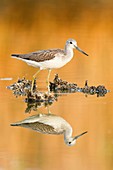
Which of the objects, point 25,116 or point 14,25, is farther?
point 14,25

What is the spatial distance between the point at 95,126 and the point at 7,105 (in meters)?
2.05

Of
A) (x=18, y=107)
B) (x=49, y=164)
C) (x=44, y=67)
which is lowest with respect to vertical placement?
(x=49, y=164)

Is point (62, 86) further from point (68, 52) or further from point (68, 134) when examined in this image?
point (68, 134)

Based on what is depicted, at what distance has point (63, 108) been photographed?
11055 millimetres

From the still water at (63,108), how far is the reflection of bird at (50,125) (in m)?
0.10

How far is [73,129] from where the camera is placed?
9.63 metres

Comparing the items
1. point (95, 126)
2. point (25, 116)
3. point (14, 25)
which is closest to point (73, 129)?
point (95, 126)

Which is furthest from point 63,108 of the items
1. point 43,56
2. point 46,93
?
point 43,56

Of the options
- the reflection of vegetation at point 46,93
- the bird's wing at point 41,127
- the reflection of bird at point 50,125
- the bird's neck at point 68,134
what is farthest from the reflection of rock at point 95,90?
the bird's neck at point 68,134

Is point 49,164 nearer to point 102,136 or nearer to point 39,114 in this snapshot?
point 102,136

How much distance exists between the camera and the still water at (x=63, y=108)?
815cm

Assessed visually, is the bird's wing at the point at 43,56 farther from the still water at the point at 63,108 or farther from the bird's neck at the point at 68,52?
the still water at the point at 63,108

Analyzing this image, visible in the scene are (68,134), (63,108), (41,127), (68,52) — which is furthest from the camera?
(68,52)

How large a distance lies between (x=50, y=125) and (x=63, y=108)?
1.16m
